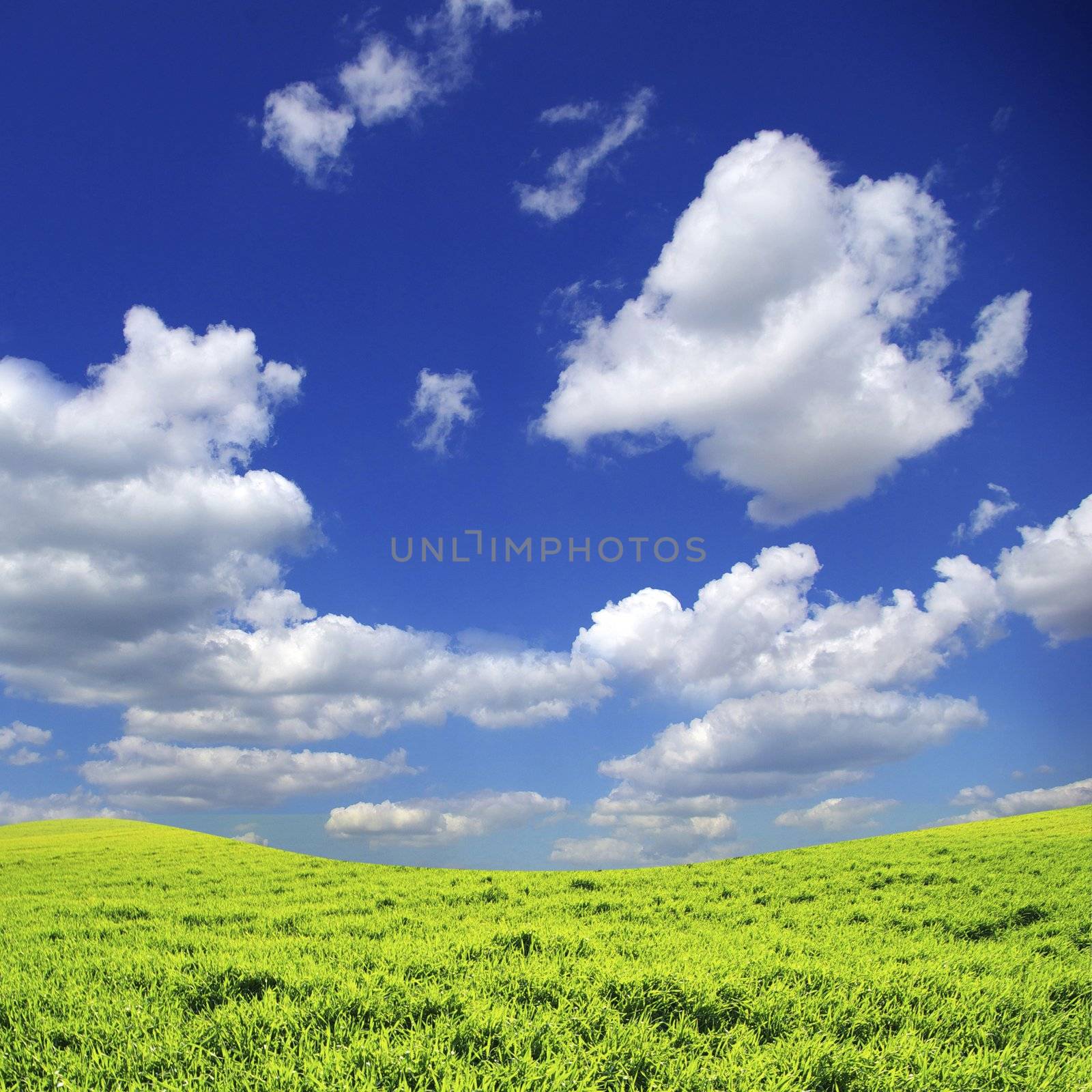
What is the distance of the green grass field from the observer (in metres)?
5.54

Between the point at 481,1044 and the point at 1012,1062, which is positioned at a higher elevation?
the point at 481,1044

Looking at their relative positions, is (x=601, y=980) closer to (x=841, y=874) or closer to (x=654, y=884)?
(x=654, y=884)

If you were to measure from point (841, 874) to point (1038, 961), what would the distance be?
27.2 feet

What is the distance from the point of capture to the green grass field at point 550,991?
554 centimetres

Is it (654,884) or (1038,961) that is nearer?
(1038,961)

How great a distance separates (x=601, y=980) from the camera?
281 inches

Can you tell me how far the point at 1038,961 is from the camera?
9695mm

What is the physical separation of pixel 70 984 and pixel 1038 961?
1151 centimetres

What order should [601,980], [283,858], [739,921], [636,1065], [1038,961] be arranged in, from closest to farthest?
[636,1065]
[601,980]
[1038,961]
[739,921]
[283,858]

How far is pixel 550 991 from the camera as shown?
272 inches

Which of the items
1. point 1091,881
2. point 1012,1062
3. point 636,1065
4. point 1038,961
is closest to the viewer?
point 636,1065

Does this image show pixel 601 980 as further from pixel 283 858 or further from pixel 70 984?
pixel 283 858

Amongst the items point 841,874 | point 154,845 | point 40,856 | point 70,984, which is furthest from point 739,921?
point 40,856

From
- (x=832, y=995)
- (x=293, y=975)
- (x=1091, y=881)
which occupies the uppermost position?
(x=293, y=975)
